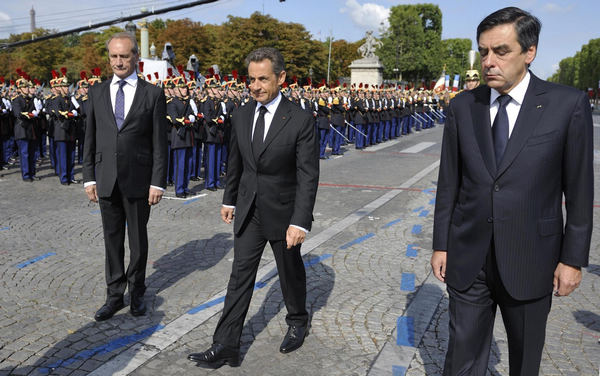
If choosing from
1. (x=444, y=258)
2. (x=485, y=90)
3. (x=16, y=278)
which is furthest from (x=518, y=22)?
(x=16, y=278)

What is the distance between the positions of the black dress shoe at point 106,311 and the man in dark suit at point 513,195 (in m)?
2.76

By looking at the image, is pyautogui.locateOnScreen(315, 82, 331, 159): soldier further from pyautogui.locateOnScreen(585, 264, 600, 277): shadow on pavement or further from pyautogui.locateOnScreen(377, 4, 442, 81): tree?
pyautogui.locateOnScreen(377, 4, 442, 81): tree

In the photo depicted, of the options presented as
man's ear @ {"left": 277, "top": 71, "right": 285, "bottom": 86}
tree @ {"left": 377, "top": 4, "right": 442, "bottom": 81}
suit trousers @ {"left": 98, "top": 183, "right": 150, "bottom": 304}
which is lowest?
suit trousers @ {"left": 98, "top": 183, "right": 150, "bottom": 304}

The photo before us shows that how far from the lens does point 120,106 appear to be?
4.13m

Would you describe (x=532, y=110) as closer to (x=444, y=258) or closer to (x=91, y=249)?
(x=444, y=258)

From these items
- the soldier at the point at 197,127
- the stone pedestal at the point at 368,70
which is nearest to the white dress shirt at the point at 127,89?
the soldier at the point at 197,127

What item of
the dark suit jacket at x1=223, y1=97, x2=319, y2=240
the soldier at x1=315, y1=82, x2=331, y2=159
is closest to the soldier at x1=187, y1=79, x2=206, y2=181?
the soldier at x1=315, y1=82, x2=331, y2=159

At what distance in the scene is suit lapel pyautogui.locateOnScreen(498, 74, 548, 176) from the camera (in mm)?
2254

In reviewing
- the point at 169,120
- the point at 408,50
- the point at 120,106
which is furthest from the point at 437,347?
the point at 408,50

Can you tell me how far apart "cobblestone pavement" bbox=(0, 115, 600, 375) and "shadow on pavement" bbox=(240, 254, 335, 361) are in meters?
→ 0.01

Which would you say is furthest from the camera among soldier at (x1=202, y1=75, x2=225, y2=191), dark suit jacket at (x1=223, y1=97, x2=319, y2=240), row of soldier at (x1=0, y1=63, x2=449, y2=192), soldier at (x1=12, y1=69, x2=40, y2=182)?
soldier at (x1=12, y1=69, x2=40, y2=182)

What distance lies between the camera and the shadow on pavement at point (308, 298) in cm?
401

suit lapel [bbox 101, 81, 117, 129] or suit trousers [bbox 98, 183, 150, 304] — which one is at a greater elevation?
suit lapel [bbox 101, 81, 117, 129]

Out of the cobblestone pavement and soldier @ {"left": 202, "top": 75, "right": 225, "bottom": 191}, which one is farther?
soldier @ {"left": 202, "top": 75, "right": 225, "bottom": 191}
